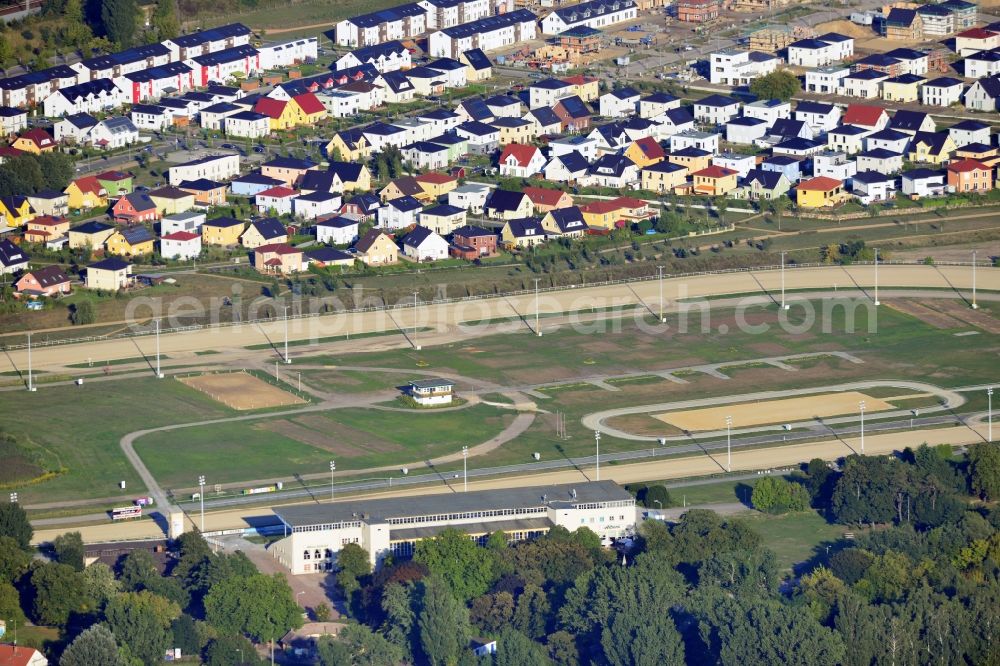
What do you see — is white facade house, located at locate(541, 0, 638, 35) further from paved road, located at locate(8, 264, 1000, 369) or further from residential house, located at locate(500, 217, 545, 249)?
paved road, located at locate(8, 264, 1000, 369)

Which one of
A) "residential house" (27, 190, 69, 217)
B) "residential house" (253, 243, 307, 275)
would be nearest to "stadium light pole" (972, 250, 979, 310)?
"residential house" (253, 243, 307, 275)

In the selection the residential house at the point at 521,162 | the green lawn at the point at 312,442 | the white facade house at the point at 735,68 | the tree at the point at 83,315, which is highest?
the white facade house at the point at 735,68

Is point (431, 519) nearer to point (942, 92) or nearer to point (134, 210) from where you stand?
point (134, 210)

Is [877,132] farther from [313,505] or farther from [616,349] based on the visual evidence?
[313,505]

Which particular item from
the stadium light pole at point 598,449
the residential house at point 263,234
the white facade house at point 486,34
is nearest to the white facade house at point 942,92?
the white facade house at point 486,34

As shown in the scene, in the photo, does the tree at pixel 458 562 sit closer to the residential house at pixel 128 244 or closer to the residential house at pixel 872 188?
the residential house at pixel 128 244

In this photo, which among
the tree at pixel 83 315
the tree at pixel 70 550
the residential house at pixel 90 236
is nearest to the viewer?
the tree at pixel 70 550

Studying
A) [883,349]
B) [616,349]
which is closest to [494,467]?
[616,349]

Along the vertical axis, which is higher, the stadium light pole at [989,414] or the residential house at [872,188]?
the residential house at [872,188]
